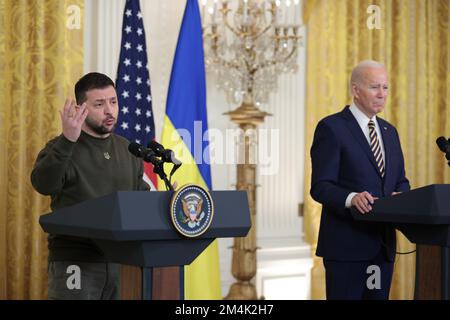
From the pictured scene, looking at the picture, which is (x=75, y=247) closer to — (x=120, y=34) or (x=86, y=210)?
(x=86, y=210)

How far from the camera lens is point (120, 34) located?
532 cm

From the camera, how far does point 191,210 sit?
250cm

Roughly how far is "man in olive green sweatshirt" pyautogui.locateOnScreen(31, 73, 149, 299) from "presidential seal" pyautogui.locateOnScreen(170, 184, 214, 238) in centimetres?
53

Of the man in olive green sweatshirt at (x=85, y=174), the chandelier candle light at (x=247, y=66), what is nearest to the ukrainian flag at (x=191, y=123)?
the chandelier candle light at (x=247, y=66)

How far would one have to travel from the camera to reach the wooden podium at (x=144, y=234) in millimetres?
2400

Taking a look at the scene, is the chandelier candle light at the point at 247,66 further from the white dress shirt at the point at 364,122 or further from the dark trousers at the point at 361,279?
the dark trousers at the point at 361,279

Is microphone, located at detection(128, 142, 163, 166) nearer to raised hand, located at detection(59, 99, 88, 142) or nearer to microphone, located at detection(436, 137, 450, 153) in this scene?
raised hand, located at detection(59, 99, 88, 142)

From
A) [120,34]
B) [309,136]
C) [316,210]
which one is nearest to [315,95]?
[309,136]

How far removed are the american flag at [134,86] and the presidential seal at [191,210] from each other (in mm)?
2577

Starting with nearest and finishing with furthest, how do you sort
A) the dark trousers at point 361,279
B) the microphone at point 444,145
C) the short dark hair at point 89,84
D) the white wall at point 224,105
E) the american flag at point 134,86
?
the short dark hair at point 89,84 < the microphone at point 444,145 < the dark trousers at point 361,279 < the american flag at point 134,86 < the white wall at point 224,105

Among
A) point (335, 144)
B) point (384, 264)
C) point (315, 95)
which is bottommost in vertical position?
point (384, 264)

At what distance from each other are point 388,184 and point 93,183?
56.8 inches

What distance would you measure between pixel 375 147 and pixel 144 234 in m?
1.58

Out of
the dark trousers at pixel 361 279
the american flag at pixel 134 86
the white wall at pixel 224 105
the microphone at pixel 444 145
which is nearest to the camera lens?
the microphone at pixel 444 145
